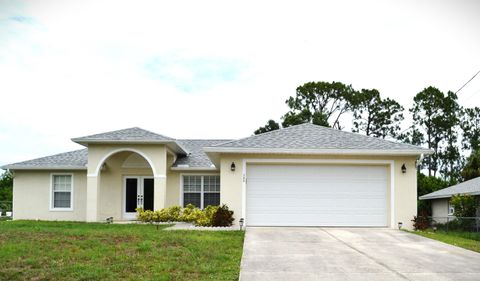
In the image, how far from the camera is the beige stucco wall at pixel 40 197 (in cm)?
2255

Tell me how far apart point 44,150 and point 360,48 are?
69.0ft

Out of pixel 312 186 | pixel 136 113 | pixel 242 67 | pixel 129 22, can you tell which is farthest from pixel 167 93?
pixel 312 186

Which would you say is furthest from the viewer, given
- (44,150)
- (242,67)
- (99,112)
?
(44,150)

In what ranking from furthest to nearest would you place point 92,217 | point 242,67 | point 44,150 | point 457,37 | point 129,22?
point 44,150, point 242,67, point 92,217, point 457,37, point 129,22

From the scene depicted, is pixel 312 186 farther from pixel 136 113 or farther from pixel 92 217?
pixel 136 113

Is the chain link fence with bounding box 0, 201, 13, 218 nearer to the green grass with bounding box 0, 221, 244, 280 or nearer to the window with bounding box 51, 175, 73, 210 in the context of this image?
the window with bounding box 51, 175, 73, 210

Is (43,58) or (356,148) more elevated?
(43,58)

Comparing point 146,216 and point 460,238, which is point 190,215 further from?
point 460,238

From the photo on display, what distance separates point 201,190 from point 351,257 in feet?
41.8

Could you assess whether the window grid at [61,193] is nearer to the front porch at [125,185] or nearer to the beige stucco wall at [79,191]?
the beige stucco wall at [79,191]

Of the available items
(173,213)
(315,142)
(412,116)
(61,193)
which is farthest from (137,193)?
(412,116)

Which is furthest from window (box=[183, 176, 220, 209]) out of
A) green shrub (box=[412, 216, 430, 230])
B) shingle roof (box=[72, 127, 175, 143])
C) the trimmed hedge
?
green shrub (box=[412, 216, 430, 230])

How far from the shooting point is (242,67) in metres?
23.3

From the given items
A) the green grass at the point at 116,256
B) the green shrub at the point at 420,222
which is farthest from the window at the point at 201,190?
the green grass at the point at 116,256
